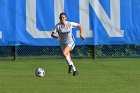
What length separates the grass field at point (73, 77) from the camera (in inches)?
518

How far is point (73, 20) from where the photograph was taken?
2297cm

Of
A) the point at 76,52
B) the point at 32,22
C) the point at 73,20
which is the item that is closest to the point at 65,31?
the point at 32,22

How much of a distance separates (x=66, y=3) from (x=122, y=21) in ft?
8.41

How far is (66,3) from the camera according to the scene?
2292cm

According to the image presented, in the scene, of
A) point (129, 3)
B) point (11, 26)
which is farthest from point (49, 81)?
point (129, 3)

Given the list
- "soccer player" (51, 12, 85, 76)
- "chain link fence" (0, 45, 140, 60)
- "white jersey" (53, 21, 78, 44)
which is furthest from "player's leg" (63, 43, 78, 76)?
"chain link fence" (0, 45, 140, 60)

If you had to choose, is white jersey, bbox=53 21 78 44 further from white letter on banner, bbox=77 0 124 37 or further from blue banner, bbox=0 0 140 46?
white letter on banner, bbox=77 0 124 37

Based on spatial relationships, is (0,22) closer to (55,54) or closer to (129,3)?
(55,54)

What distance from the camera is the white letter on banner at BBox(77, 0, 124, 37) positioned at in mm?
23052

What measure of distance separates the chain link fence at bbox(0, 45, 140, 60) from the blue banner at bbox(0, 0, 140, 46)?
62cm

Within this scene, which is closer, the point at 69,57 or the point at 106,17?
the point at 69,57

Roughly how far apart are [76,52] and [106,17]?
2074mm

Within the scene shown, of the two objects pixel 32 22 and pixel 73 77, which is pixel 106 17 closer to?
pixel 32 22

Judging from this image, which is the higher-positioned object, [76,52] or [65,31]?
[65,31]
